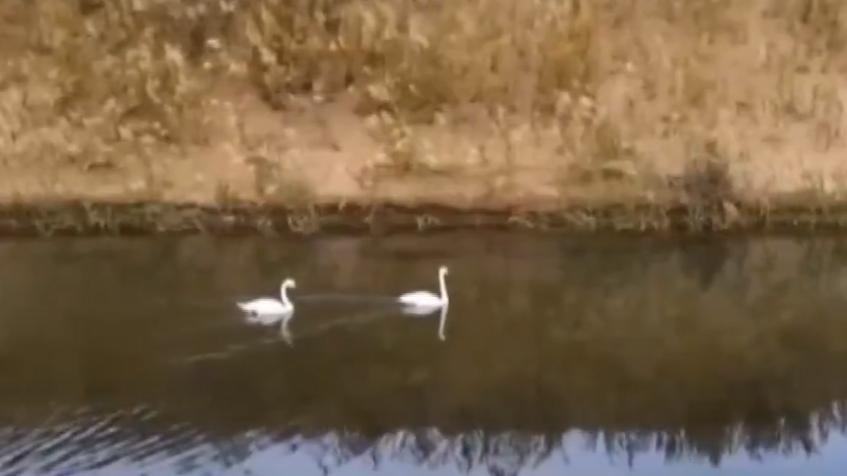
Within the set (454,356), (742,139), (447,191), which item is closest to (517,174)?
(447,191)

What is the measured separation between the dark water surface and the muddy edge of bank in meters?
0.03

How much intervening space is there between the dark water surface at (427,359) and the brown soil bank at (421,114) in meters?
0.07

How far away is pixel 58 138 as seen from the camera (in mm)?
1787

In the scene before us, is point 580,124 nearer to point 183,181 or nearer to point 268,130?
point 268,130

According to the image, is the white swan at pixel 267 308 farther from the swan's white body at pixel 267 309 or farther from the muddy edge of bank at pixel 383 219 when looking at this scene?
the muddy edge of bank at pixel 383 219

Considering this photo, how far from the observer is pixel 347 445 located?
127 centimetres

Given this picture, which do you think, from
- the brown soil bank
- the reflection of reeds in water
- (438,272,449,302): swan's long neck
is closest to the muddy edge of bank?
the brown soil bank

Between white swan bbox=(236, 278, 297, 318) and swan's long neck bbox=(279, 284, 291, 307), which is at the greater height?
swan's long neck bbox=(279, 284, 291, 307)

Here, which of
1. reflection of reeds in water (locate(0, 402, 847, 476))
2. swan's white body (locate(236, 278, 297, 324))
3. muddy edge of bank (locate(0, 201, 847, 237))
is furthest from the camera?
muddy edge of bank (locate(0, 201, 847, 237))

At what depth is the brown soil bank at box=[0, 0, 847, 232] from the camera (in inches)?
70.1

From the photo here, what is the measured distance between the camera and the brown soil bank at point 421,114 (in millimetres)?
1779

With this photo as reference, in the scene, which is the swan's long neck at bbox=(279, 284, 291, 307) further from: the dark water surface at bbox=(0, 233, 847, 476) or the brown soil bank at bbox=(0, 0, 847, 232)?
the brown soil bank at bbox=(0, 0, 847, 232)

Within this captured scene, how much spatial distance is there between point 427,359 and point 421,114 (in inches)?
19.9

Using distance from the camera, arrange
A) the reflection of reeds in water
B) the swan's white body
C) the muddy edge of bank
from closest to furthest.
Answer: the reflection of reeds in water → the swan's white body → the muddy edge of bank
